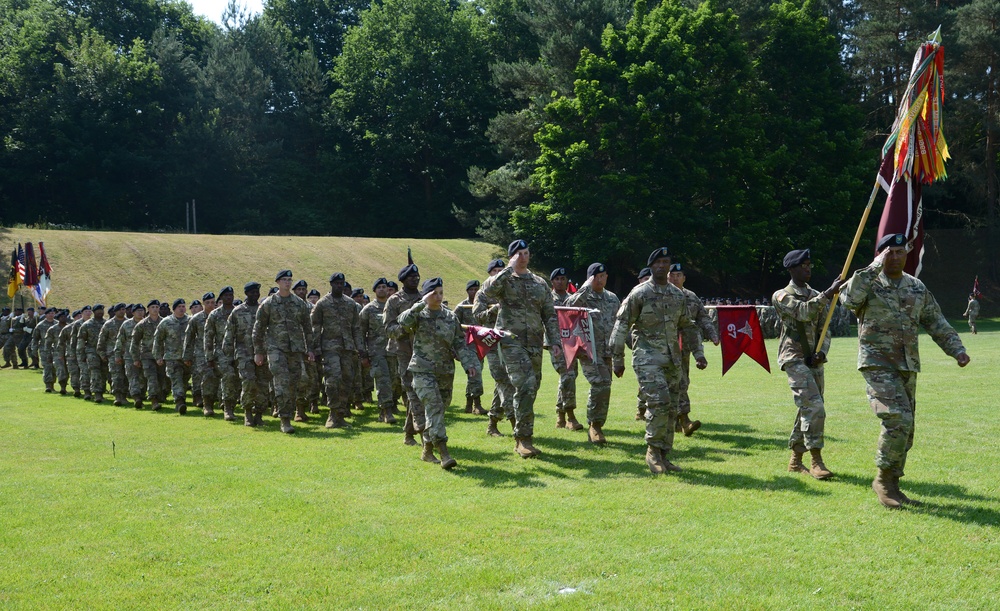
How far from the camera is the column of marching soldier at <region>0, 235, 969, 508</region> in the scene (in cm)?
785

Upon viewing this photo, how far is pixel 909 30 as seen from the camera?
1882 inches

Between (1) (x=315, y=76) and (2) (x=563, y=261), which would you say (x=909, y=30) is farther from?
(1) (x=315, y=76)

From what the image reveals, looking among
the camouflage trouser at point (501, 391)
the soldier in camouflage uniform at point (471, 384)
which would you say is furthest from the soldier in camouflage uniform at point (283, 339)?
the camouflage trouser at point (501, 391)

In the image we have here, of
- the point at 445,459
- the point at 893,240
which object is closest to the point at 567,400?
the point at 445,459

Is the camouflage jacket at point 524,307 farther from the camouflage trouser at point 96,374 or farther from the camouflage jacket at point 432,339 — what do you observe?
the camouflage trouser at point 96,374

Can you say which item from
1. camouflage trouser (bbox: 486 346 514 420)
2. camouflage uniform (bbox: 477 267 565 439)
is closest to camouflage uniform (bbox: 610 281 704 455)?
camouflage uniform (bbox: 477 267 565 439)

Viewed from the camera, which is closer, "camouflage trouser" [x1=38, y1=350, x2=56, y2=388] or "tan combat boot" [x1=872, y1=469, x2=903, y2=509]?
"tan combat boot" [x1=872, y1=469, x2=903, y2=509]

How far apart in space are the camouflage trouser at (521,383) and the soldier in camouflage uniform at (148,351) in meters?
10.5

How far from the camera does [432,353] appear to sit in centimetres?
1049

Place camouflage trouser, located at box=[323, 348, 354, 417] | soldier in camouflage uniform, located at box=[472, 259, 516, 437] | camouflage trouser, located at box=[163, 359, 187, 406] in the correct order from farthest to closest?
camouflage trouser, located at box=[163, 359, 187, 406]
camouflage trouser, located at box=[323, 348, 354, 417]
soldier in camouflage uniform, located at box=[472, 259, 516, 437]

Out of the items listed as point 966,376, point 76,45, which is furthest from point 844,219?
point 76,45

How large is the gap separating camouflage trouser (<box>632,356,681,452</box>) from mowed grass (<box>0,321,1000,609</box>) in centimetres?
42

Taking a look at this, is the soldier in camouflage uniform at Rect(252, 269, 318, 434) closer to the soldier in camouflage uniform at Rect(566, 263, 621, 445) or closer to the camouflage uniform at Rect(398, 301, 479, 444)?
the camouflage uniform at Rect(398, 301, 479, 444)

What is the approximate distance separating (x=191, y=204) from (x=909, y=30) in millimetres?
48046
